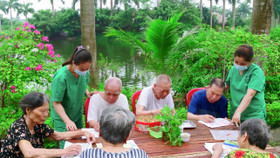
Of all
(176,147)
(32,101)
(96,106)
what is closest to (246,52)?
(176,147)

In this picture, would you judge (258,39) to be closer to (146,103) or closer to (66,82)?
(146,103)

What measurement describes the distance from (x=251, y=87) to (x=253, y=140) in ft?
3.74

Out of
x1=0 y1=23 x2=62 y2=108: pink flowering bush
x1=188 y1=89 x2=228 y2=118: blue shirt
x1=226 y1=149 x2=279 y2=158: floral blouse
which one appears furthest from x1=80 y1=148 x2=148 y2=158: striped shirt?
x1=0 y1=23 x2=62 y2=108: pink flowering bush

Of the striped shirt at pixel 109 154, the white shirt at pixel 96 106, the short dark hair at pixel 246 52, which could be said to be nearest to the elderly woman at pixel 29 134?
the striped shirt at pixel 109 154

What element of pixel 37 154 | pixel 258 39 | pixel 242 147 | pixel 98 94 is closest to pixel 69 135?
pixel 37 154

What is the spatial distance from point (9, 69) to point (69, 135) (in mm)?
2637

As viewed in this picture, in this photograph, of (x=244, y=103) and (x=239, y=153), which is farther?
(x=244, y=103)

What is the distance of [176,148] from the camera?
2314 mm

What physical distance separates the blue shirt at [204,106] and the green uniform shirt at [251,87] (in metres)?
0.19

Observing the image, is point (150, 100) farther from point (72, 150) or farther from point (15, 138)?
point (15, 138)

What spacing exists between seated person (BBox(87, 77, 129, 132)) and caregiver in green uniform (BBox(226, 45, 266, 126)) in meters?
1.32

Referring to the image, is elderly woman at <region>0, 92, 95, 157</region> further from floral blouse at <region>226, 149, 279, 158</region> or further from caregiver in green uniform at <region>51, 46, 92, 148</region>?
floral blouse at <region>226, 149, 279, 158</region>

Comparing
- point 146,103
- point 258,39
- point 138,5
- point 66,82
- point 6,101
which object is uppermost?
point 138,5

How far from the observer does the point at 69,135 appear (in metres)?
2.47
